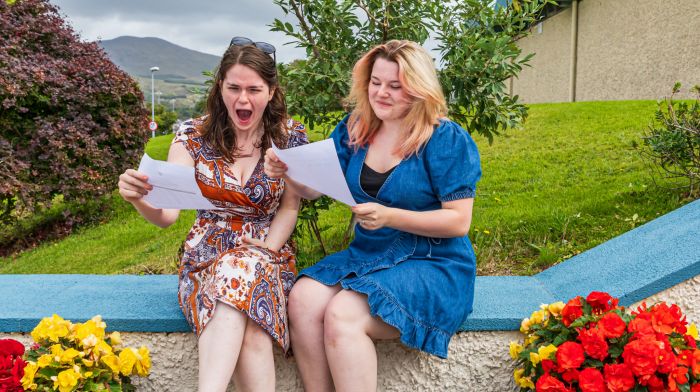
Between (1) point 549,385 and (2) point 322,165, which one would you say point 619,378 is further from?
(2) point 322,165

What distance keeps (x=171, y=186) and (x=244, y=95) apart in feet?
1.47

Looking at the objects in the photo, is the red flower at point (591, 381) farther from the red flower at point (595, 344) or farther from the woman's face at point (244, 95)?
the woman's face at point (244, 95)

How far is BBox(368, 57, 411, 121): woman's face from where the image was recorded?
2.30 metres

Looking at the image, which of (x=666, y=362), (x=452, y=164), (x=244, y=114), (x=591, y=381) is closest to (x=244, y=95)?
(x=244, y=114)

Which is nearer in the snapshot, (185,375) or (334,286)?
(334,286)

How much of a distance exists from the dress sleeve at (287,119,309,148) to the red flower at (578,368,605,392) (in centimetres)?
135

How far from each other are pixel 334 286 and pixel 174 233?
4.15 meters

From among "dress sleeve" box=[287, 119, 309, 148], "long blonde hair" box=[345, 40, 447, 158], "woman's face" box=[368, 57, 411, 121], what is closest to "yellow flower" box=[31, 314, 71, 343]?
"dress sleeve" box=[287, 119, 309, 148]

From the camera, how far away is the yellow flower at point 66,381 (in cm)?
201

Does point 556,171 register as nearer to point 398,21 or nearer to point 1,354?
point 398,21

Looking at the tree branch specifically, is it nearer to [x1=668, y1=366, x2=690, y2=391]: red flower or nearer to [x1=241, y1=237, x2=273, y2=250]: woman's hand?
[x1=241, y1=237, x2=273, y2=250]: woman's hand

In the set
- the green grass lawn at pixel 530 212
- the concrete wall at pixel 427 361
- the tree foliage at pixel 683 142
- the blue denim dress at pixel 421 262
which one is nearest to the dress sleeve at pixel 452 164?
the blue denim dress at pixel 421 262

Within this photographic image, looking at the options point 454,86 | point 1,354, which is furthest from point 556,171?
point 1,354

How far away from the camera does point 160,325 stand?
7.94ft
